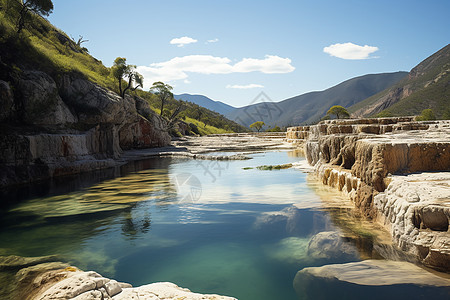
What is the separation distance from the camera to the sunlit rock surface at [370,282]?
4422 millimetres

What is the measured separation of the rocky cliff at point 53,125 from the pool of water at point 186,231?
2.50 metres

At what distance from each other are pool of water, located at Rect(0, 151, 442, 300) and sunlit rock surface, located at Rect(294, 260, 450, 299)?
10.4 inches

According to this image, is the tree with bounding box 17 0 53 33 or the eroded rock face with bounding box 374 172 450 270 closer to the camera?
the eroded rock face with bounding box 374 172 450 270

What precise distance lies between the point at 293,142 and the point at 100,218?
32852 mm

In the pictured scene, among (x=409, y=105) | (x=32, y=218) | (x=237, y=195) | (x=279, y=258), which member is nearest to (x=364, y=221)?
(x=279, y=258)

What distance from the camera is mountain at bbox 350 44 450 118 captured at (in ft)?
226

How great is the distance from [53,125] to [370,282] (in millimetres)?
19171

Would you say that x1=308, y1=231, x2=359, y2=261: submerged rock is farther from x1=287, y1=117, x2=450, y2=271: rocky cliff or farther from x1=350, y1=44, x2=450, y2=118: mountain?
x1=350, y1=44, x2=450, y2=118: mountain

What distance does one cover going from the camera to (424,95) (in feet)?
247

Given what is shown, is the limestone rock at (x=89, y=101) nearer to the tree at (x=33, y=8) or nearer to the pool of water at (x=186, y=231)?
the tree at (x=33, y=8)

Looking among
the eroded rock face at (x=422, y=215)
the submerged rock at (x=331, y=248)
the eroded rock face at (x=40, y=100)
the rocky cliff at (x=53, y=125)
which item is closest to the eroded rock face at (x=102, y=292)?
the submerged rock at (x=331, y=248)

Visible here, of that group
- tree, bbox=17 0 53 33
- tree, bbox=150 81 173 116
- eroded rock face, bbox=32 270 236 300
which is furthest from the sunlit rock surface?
tree, bbox=150 81 173 116

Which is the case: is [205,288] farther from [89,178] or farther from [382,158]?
[89,178]

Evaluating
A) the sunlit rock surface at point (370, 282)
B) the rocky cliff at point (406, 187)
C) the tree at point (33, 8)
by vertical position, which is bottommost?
the sunlit rock surface at point (370, 282)
